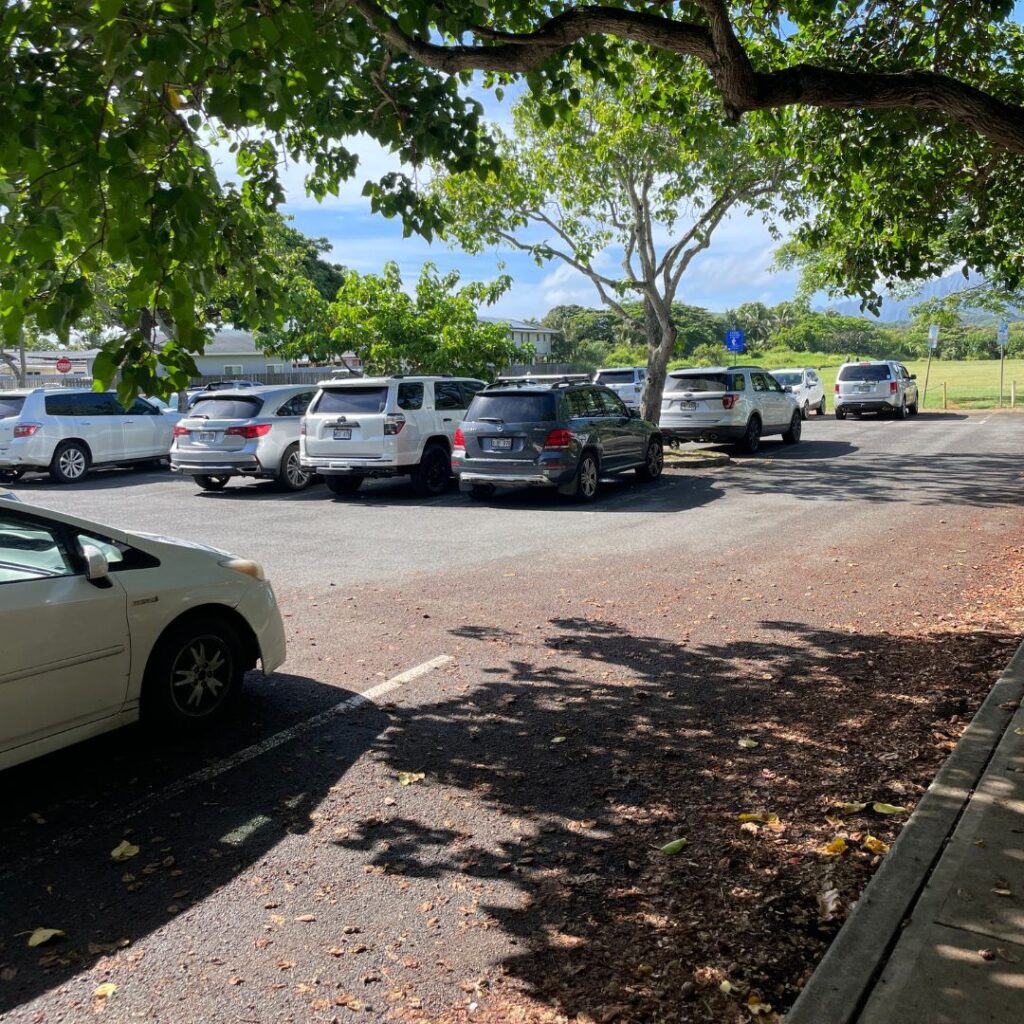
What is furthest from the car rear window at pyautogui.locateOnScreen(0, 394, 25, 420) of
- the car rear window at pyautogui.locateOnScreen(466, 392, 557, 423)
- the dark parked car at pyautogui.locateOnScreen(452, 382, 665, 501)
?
the car rear window at pyautogui.locateOnScreen(466, 392, 557, 423)

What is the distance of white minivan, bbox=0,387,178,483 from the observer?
17.9 m

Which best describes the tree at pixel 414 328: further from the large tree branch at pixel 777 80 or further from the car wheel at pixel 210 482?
the large tree branch at pixel 777 80

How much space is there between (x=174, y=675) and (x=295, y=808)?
4.02ft

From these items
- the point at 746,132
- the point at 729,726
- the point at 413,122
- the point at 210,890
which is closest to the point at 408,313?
the point at 746,132

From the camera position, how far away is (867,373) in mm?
31594

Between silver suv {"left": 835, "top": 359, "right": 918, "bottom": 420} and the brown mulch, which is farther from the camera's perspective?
silver suv {"left": 835, "top": 359, "right": 918, "bottom": 420}

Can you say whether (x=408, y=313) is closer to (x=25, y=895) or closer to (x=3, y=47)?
(x=3, y=47)

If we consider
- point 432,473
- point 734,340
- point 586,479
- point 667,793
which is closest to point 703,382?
point 586,479

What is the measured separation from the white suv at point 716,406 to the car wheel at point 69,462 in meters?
11.9

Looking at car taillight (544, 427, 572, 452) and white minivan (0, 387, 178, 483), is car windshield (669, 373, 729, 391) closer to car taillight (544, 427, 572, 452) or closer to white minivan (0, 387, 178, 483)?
car taillight (544, 427, 572, 452)

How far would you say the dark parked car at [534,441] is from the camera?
1406cm

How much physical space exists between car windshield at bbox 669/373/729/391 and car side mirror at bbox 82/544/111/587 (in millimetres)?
17466

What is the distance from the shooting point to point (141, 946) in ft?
11.1

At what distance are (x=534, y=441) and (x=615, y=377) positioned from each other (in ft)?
71.9
